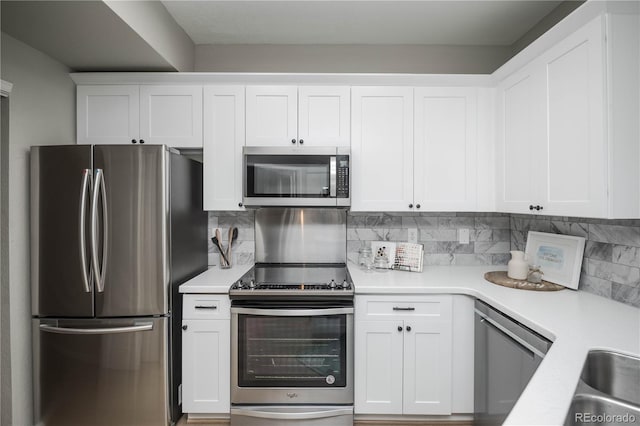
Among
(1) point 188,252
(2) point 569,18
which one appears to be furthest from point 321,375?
(2) point 569,18

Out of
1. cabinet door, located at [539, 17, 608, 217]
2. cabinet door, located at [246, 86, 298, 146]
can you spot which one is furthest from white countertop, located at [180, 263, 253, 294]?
cabinet door, located at [539, 17, 608, 217]

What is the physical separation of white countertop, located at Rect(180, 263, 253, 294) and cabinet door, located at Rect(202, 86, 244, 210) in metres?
0.49

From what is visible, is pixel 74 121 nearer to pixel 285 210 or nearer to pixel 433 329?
pixel 285 210

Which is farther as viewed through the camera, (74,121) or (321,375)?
(74,121)

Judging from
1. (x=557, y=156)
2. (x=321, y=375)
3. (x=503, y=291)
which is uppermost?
(x=557, y=156)

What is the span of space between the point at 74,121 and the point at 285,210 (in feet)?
5.52

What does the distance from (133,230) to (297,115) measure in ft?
4.40

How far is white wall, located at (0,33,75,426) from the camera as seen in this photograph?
182cm

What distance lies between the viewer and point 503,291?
189 centimetres

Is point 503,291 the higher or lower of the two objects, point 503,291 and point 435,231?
the lower

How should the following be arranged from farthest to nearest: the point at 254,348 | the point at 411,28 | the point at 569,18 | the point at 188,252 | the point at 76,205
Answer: the point at 411,28
the point at 188,252
the point at 254,348
the point at 76,205
the point at 569,18

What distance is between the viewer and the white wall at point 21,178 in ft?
5.98

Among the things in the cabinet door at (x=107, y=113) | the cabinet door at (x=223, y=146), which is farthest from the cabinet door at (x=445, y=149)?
the cabinet door at (x=107, y=113)

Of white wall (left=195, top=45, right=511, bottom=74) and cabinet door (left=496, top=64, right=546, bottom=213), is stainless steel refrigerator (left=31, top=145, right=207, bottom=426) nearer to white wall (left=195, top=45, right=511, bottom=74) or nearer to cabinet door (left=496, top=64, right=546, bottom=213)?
white wall (left=195, top=45, right=511, bottom=74)
